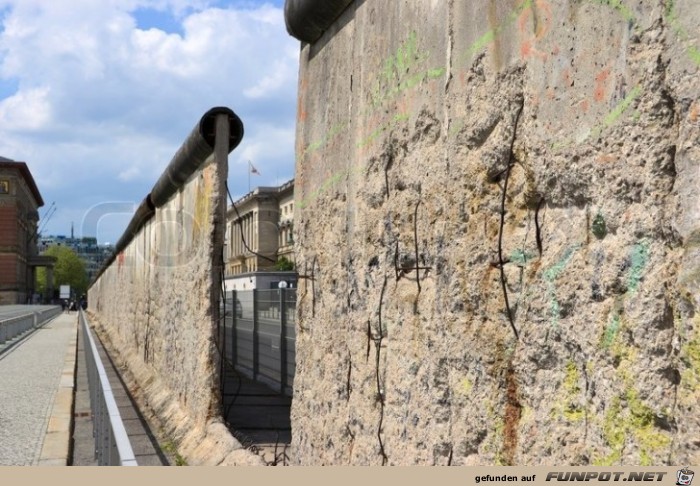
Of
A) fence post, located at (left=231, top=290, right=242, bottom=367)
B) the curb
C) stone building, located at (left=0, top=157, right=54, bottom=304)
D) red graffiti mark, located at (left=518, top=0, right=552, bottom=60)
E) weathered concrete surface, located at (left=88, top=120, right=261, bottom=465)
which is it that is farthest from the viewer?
stone building, located at (left=0, top=157, right=54, bottom=304)

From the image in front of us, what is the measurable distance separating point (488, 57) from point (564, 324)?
1.14 metres

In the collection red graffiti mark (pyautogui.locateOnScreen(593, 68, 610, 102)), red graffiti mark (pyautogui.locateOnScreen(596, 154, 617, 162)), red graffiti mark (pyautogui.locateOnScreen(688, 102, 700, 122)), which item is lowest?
red graffiti mark (pyautogui.locateOnScreen(596, 154, 617, 162))

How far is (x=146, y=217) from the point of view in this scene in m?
15.1

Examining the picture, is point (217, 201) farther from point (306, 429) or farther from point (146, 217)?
point (146, 217)

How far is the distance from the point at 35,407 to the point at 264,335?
347 centimetres

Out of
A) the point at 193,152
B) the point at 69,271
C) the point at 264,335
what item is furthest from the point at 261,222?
the point at 69,271

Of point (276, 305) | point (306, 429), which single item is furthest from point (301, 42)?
point (276, 305)

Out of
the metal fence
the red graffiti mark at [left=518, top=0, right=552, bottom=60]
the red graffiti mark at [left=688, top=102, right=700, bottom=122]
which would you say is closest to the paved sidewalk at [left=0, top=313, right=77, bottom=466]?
the metal fence

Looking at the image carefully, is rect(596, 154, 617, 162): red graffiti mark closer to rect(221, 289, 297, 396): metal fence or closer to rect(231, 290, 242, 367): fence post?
rect(221, 289, 297, 396): metal fence

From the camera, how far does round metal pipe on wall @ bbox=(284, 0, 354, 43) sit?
208 inches

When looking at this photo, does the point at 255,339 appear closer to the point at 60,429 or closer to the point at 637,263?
the point at 60,429

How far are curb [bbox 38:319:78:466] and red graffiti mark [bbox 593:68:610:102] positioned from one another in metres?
6.62

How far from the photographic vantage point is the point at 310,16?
554 cm

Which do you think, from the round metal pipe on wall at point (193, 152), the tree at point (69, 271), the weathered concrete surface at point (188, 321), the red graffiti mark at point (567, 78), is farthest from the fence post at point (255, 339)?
the tree at point (69, 271)
